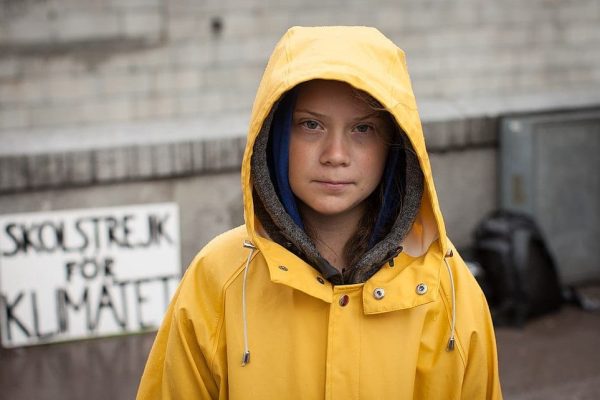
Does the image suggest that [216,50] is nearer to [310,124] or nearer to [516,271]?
[516,271]

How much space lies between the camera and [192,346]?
2.32m

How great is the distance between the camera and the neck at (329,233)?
237cm

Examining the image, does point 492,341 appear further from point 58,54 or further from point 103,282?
point 58,54

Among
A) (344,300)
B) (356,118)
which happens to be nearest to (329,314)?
(344,300)

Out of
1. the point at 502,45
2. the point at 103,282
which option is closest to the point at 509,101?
the point at 502,45

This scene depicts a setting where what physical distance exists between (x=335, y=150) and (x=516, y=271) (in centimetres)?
377

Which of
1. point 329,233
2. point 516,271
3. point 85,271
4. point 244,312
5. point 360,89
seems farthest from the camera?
point 516,271

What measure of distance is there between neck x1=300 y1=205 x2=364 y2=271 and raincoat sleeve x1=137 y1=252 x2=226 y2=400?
0.29 metres

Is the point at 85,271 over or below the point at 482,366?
below

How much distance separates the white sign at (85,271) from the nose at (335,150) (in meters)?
3.36

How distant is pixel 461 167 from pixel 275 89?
4.18 m

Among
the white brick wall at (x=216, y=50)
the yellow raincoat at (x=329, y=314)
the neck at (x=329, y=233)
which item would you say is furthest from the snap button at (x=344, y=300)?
the white brick wall at (x=216, y=50)

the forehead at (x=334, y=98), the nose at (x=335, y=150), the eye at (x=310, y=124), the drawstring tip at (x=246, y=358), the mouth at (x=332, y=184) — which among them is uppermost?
the forehead at (x=334, y=98)

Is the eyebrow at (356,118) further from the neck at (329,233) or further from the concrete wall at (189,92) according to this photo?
the concrete wall at (189,92)
